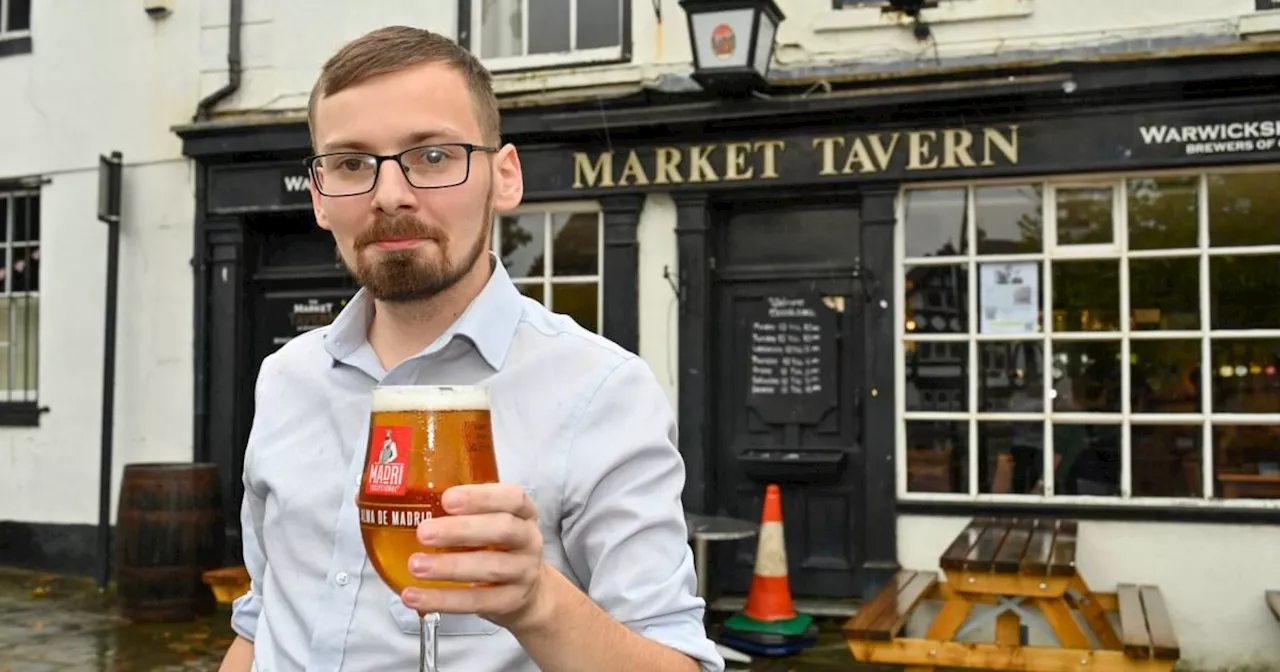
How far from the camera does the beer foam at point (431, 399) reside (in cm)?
119

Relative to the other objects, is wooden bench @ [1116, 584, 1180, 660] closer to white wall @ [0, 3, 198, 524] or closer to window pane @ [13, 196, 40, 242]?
white wall @ [0, 3, 198, 524]

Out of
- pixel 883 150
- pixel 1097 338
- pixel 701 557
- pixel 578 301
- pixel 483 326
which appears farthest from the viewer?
pixel 578 301

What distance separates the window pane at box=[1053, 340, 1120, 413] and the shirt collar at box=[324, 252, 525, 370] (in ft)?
19.3

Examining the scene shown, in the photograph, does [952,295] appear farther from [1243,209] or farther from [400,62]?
[400,62]

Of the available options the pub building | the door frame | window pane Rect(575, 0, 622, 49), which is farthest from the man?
window pane Rect(575, 0, 622, 49)

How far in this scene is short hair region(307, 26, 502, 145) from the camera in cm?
144

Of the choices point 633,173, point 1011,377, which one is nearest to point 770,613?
point 1011,377

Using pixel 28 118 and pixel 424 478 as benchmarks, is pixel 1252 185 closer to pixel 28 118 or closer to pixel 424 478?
pixel 424 478

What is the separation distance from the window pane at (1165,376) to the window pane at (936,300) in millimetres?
982

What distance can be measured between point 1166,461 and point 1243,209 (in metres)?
1.47

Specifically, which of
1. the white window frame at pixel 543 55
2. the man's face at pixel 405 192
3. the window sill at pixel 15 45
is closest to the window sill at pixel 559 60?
the white window frame at pixel 543 55

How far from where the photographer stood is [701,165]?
7492 mm

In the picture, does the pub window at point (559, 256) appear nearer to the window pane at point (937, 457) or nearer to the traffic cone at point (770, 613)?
the traffic cone at point (770, 613)

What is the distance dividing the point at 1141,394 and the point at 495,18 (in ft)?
15.9
